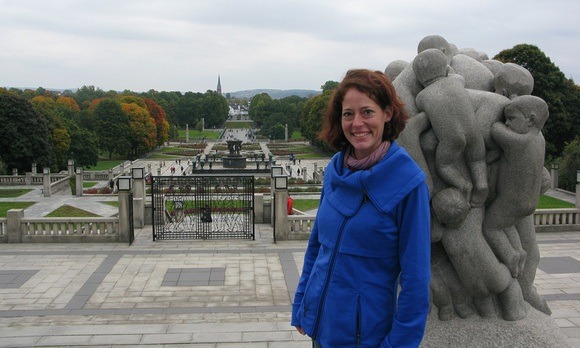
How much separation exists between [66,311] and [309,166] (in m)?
43.2

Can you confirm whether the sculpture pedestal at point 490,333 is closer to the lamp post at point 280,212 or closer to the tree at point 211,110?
the lamp post at point 280,212

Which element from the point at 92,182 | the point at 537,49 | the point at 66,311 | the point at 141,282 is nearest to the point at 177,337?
the point at 66,311

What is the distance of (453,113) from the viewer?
4965 mm

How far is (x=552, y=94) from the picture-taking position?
37500mm

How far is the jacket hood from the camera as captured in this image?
308 cm

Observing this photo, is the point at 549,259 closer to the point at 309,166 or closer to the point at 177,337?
the point at 177,337

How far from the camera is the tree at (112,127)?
60875 mm

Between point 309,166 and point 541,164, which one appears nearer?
point 541,164

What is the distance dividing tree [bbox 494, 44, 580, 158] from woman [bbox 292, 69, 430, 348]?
37.9 m

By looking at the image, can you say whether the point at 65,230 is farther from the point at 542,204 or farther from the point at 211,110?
the point at 211,110

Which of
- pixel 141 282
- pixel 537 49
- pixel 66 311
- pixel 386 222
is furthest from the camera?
A: pixel 537 49

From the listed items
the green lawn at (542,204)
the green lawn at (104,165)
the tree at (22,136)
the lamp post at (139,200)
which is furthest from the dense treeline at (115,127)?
the lamp post at (139,200)

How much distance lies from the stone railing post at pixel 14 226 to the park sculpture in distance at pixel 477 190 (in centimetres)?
1370

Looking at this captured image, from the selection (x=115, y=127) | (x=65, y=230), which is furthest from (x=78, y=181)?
(x=115, y=127)
